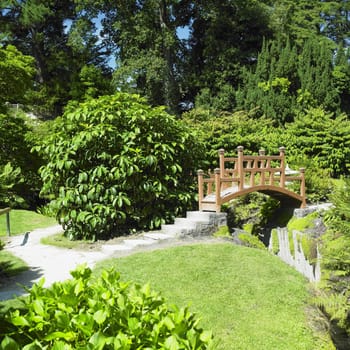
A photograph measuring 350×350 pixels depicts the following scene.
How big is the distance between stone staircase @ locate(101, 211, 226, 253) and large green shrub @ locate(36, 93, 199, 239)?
46 cm

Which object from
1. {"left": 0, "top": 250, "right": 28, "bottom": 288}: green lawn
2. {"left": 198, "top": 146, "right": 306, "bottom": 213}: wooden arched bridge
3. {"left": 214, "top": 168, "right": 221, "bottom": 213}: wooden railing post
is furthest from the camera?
{"left": 198, "top": 146, "right": 306, "bottom": 213}: wooden arched bridge

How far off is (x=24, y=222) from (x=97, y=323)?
32.5ft

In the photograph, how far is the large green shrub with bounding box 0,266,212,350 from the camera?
1.65 m

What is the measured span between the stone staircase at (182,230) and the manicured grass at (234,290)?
2.62ft

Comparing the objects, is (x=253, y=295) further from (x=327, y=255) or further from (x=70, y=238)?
(x=70, y=238)

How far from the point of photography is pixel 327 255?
18.8 ft

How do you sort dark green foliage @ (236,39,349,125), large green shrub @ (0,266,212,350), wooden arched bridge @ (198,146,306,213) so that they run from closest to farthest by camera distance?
1. large green shrub @ (0,266,212,350)
2. wooden arched bridge @ (198,146,306,213)
3. dark green foliage @ (236,39,349,125)

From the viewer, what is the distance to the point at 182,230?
779 cm

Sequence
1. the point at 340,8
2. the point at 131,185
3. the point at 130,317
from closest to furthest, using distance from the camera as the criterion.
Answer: the point at 130,317 < the point at 131,185 < the point at 340,8

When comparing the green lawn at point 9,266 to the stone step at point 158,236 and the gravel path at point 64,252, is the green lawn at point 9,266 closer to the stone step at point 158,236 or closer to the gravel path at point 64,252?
the gravel path at point 64,252

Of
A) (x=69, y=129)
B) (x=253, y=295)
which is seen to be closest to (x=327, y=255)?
(x=253, y=295)

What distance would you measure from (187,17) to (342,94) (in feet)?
33.3

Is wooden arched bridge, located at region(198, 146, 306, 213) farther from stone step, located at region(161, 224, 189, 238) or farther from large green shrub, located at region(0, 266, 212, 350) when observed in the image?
large green shrub, located at region(0, 266, 212, 350)

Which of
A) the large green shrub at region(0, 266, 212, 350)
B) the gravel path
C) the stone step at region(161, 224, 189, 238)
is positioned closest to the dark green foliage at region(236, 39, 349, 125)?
the stone step at region(161, 224, 189, 238)
